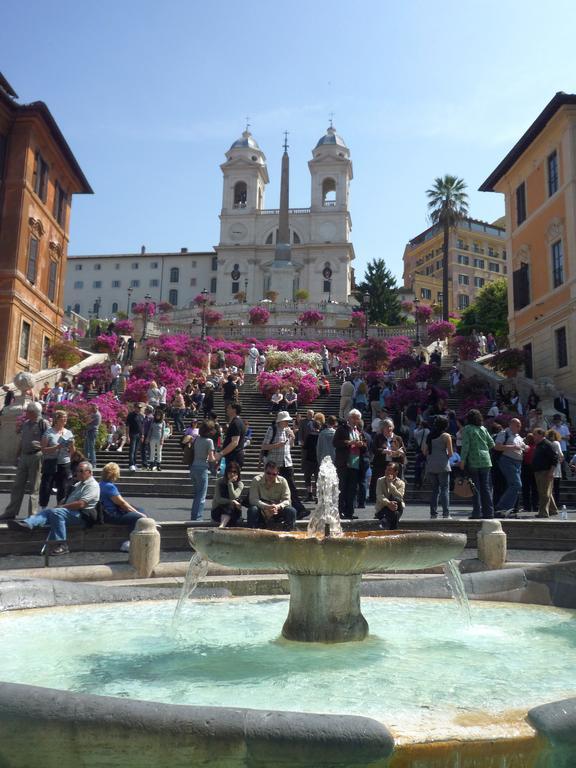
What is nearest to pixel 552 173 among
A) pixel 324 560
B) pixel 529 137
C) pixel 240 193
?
pixel 529 137

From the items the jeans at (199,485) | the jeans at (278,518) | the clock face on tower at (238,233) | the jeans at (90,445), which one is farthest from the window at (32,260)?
the clock face on tower at (238,233)

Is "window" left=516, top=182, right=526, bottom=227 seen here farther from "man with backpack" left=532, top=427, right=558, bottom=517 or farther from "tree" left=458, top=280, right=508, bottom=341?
"tree" left=458, top=280, right=508, bottom=341

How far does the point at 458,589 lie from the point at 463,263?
93631 millimetres

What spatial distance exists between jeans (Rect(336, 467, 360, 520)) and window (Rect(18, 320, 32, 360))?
826 inches

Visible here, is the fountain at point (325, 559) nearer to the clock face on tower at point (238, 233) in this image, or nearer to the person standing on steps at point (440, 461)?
the person standing on steps at point (440, 461)

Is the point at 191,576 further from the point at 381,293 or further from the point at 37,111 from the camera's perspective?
the point at 381,293

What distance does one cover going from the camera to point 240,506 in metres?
9.44

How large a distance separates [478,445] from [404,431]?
32.1 feet

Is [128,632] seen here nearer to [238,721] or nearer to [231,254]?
[238,721]

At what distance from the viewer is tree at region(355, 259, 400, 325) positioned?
2689 inches

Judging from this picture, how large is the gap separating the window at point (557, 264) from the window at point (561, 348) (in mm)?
1811

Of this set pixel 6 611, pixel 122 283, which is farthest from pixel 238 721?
pixel 122 283

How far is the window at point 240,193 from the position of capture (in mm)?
96250

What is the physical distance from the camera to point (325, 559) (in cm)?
504
